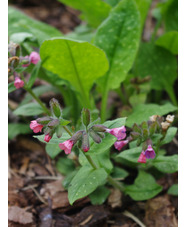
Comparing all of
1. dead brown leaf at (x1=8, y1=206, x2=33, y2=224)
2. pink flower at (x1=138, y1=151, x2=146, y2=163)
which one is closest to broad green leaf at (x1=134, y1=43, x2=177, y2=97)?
pink flower at (x1=138, y1=151, x2=146, y2=163)

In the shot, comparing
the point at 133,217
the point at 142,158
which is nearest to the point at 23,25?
the point at 142,158

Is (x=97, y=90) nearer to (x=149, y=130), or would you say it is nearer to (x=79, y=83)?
(x=79, y=83)

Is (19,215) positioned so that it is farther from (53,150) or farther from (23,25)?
(23,25)

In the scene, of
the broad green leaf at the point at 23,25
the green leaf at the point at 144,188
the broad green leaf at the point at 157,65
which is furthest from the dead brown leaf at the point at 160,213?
the broad green leaf at the point at 23,25

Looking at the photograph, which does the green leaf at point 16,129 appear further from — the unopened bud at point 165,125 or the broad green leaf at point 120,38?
the unopened bud at point 165,125

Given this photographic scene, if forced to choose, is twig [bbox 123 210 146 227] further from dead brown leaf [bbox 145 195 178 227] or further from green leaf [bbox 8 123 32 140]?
green leaf [bbox 8 123 32 140]

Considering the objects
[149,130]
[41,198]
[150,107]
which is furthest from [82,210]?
[150,107]

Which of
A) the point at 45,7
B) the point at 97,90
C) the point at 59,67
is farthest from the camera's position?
the point at 45,7
